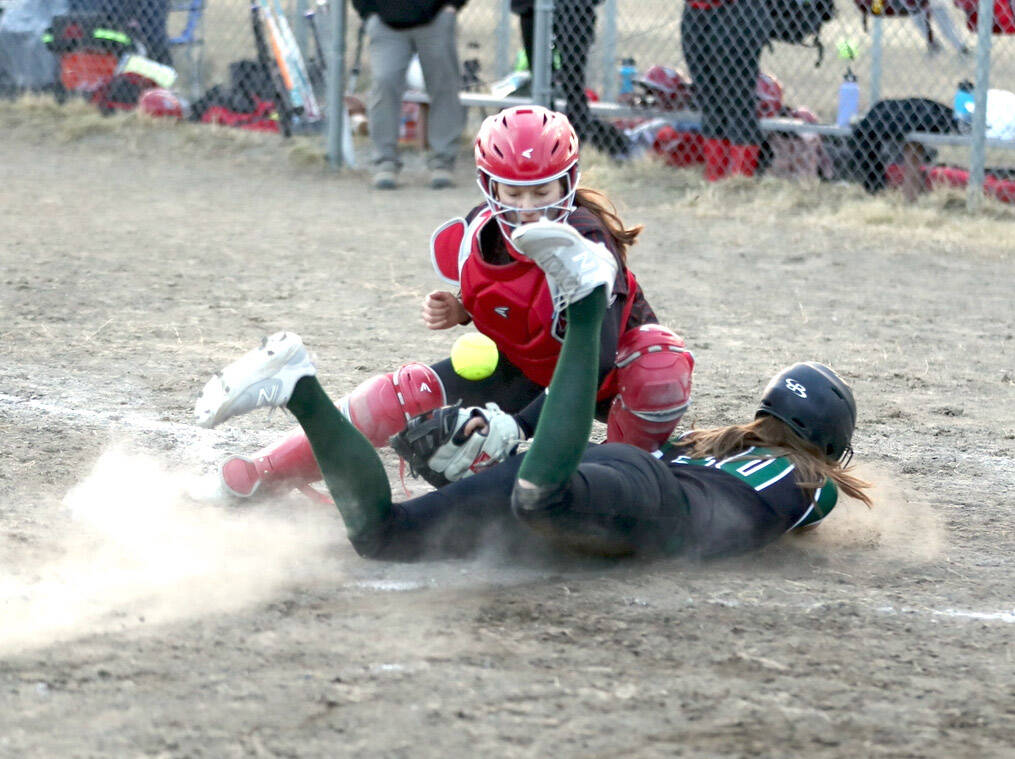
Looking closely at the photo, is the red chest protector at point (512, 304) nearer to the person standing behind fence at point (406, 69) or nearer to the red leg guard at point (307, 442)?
the red leg guard at point (307, 442)

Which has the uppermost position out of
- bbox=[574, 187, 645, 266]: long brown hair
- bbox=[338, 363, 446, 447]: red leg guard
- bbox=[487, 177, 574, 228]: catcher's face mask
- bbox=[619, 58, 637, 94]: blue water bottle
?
bbox=[487, 177, 574, 228]: catcher's face mask

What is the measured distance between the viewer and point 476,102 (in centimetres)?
1105

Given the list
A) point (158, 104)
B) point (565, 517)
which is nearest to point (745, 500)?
point (565, 517)

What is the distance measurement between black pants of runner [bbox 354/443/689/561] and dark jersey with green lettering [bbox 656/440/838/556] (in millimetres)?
85

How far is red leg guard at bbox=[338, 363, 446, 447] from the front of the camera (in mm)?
3867

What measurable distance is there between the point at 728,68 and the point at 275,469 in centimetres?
672

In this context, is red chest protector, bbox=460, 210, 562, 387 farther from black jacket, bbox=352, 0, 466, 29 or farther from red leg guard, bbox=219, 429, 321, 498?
black jacket, bbox=352, 0, 466, 29

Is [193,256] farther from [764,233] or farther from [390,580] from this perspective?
[390,580]

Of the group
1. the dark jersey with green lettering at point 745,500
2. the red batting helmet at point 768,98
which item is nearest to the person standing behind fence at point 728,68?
the red batting helmet at point 768,98

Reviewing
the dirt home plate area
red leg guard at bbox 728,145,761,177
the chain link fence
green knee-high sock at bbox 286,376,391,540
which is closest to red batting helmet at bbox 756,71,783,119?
the chain link fence

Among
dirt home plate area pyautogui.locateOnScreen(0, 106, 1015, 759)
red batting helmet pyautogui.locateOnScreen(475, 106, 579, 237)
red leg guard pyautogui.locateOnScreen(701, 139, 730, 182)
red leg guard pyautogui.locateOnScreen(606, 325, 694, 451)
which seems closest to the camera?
dirt home plate area pyautogui.locateOnScreen(0, 106, 1015, 759)

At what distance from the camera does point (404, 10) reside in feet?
32.5

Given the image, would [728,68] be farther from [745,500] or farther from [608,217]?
[745,500]

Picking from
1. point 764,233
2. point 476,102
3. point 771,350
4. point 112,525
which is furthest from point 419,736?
point 476,102
